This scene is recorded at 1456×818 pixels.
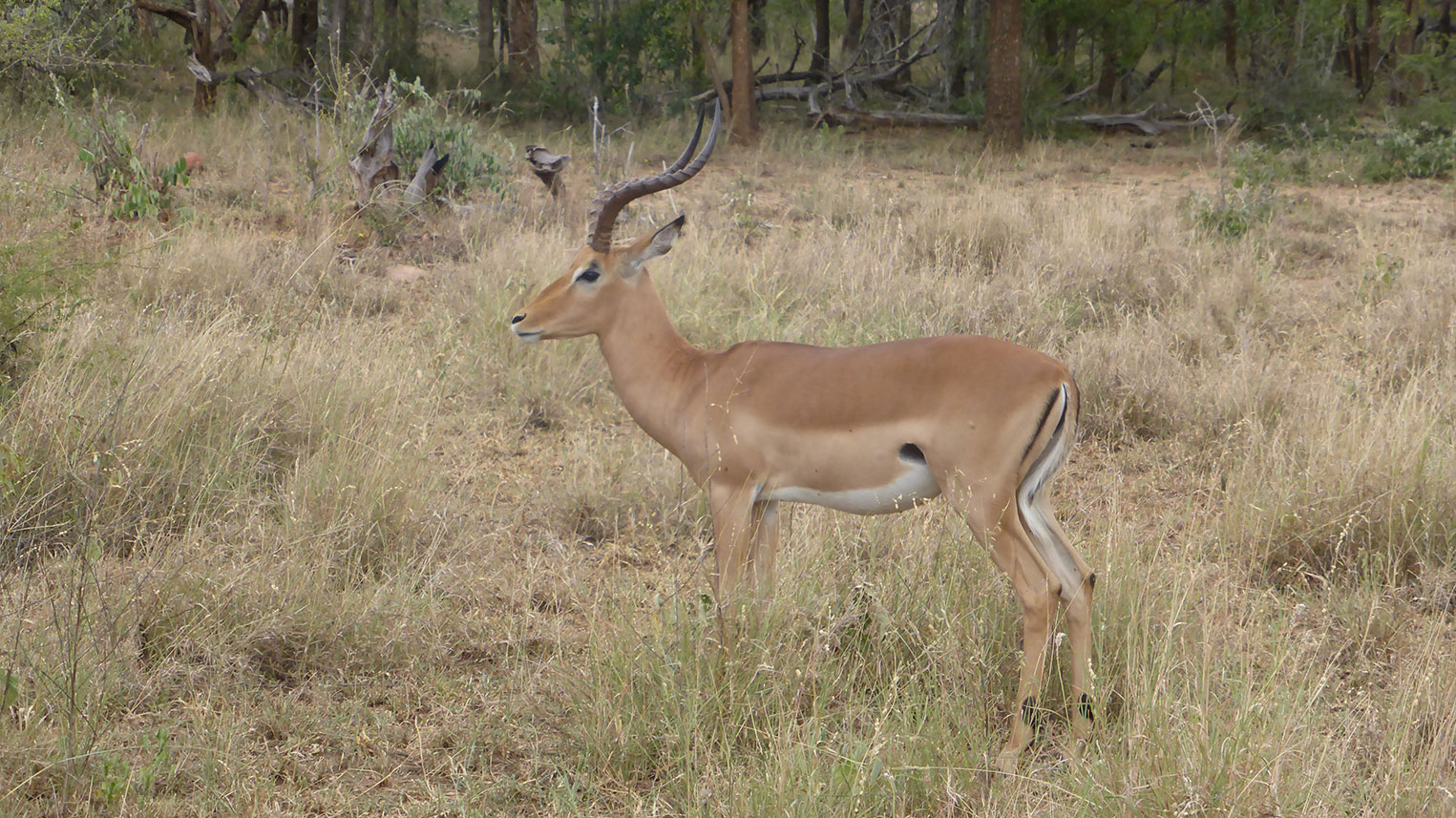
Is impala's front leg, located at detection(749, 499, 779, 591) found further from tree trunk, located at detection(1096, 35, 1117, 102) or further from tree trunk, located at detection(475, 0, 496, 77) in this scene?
tree trunk, located at detection(475, 0, 496, 77)

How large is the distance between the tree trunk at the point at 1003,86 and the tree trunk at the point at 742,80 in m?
2.71

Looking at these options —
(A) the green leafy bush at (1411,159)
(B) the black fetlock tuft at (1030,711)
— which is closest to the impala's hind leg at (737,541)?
(B) the black fetlock tuft at (1030,711)

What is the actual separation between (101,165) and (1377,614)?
323 inches

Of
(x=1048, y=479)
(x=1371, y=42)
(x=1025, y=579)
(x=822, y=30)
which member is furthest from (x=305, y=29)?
(x=1025, y=579)

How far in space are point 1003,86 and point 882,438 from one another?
11.4 meters

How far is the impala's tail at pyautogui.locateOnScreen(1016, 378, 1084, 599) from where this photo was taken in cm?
337

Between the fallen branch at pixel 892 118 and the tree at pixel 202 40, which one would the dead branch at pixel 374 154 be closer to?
the tree at pixel 202 40

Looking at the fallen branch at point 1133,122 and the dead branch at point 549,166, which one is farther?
the fallen branch at point 1133,122

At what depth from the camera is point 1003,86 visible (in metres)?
14.0

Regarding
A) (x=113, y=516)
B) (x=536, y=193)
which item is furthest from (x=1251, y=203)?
(x=113, y=516)

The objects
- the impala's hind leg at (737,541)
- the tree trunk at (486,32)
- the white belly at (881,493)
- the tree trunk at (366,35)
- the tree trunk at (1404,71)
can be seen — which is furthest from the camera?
the tree trunk at (486,32)

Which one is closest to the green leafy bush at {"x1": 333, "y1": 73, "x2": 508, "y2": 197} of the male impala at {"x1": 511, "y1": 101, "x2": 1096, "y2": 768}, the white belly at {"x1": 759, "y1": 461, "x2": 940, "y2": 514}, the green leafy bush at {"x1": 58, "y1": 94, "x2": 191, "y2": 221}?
the green leafy bush at {"x1": 58, "y1": 94, "x2": 191, "y2": 221}

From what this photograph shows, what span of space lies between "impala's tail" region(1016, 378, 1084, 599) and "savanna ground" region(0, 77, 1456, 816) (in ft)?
0.78

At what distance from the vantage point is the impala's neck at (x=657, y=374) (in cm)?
402
